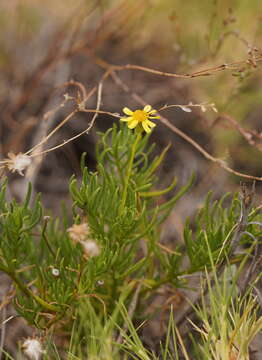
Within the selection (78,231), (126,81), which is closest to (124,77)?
(126,81)

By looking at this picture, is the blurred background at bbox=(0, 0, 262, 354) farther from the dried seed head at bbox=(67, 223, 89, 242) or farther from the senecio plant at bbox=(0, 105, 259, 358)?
the dried seed head at bbox=(67, 223, 89, 242)

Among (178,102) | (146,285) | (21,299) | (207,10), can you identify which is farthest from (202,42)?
(21,299)

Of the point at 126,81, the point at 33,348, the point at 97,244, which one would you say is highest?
the point at 126,81

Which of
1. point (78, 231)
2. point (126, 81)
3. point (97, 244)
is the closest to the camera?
point (78, 231)

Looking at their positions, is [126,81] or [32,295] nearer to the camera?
[32,295]

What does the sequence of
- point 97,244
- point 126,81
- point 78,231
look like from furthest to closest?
point 126,81 → point 97,244 → point 78,231

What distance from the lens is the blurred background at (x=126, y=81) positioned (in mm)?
2012

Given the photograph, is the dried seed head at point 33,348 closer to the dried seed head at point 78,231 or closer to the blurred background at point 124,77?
the dried seed head at point 78,231

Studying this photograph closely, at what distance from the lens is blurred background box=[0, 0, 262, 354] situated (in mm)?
2012

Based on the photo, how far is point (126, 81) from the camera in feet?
7.77

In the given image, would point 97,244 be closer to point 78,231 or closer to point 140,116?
point 78,231

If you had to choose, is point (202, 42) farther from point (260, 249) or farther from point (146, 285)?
point (146, 285)

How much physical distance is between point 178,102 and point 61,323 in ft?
4.57

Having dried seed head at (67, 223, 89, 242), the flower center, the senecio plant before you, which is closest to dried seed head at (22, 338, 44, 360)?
the senecio plant
